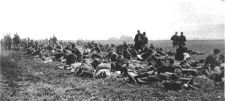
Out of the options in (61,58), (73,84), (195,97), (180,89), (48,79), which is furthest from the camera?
(61,58)

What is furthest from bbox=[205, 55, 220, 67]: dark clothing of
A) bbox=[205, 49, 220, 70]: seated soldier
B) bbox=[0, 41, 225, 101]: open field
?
bbox=[0, 41, 225, 101]: open field

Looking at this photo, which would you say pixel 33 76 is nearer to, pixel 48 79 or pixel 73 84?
pixel 48 79

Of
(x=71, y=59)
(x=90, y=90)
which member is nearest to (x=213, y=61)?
(x=90, y=90)

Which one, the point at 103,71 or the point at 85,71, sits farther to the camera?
the point at 85,71

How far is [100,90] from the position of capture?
14.4 m

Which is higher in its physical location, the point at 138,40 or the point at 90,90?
the point at 138,40

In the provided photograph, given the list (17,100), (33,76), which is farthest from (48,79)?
(17,100)

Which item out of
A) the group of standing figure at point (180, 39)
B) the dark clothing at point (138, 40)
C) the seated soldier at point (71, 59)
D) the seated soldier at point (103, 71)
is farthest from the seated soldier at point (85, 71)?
the group of standing figure at point (180, 39)

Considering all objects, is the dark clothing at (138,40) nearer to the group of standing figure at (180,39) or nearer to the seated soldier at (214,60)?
the group of standing figure at (180,39)

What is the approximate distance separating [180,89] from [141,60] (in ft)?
43.8

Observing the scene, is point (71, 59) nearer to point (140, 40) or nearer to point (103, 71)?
point (103, 71)

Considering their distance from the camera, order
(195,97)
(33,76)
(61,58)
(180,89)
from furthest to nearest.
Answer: (61,58)
(33,76)
(180,89)
(195,97)

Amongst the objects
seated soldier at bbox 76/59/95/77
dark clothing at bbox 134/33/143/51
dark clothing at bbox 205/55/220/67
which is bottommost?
seated soldier at bbox 76/59/95/77

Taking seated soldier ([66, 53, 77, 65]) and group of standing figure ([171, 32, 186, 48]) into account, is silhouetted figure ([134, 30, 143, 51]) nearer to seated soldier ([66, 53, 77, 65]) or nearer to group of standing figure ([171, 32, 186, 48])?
group of standing figure ([171, 32, 186, 48])
